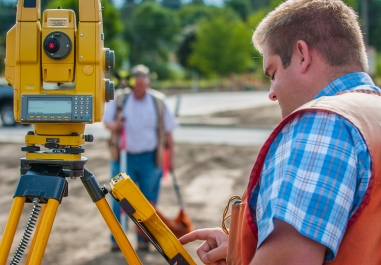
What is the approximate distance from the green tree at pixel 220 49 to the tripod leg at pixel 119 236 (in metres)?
42.0

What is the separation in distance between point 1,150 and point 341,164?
1044 cm

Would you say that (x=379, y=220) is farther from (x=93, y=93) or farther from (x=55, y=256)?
(x=55, y=256)

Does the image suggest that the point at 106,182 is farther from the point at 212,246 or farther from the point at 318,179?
the point at 318,179

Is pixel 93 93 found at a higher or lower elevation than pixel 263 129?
higher

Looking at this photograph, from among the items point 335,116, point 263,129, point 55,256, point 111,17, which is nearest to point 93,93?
point 335,116

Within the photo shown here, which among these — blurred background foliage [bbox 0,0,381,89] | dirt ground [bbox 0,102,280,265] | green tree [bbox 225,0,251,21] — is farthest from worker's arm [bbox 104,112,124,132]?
green tree [bbox 225,0,251,21]

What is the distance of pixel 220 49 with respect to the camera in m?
44.1

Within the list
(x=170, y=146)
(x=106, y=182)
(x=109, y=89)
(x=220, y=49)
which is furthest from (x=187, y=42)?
A: (x=109, y=89)

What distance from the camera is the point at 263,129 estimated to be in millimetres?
15398

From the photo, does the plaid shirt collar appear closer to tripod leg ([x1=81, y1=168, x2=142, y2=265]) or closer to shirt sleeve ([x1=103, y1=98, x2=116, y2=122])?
tripod leg ([x1=81, y1=168, x2=142, y2=265])

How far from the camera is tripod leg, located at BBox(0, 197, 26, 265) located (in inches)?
75.6

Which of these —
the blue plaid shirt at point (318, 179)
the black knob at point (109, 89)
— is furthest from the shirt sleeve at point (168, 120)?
the blue plaid shirt at point (318, 179)

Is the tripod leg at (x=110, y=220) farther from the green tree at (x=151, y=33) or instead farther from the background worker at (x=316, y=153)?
the green tree at (x=151, y=33)

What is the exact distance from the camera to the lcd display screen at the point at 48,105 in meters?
2.04
